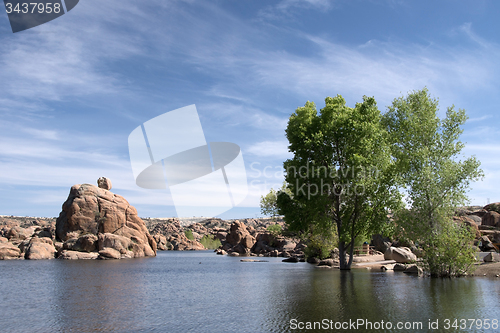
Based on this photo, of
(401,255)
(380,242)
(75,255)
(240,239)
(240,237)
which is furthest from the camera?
(240,237)

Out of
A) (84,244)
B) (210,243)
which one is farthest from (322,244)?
(210,243)

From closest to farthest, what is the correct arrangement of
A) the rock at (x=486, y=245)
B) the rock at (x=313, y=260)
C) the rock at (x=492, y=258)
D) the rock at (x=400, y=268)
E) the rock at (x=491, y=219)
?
the rock at (x=492, y=258) < the rock at (x=400, y=268) < the rock at (x=486, y=245) < the rock at (x=313, y=260) < the rock at (x=491, y=219)

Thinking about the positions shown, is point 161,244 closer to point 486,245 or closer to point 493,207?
point 493,207

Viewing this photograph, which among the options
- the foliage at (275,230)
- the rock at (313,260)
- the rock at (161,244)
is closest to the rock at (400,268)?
the rock at (313,260)

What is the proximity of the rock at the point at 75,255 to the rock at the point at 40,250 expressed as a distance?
279 centimetres

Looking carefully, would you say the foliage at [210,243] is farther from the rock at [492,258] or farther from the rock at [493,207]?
the rock at [492,258]

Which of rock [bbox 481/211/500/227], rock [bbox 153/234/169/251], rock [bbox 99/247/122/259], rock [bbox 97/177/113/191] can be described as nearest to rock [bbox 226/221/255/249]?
rock [bbox 99/247/122/259]

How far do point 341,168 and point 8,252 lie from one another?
70496 mm

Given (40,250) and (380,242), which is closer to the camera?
(380,242)

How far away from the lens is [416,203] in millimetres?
36094

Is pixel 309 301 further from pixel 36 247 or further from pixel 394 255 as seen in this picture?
pixel 36 247

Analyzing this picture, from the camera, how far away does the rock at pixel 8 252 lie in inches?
2926

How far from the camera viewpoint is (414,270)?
38.6m

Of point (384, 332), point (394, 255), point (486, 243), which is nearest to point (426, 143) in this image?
point (394, 255)
